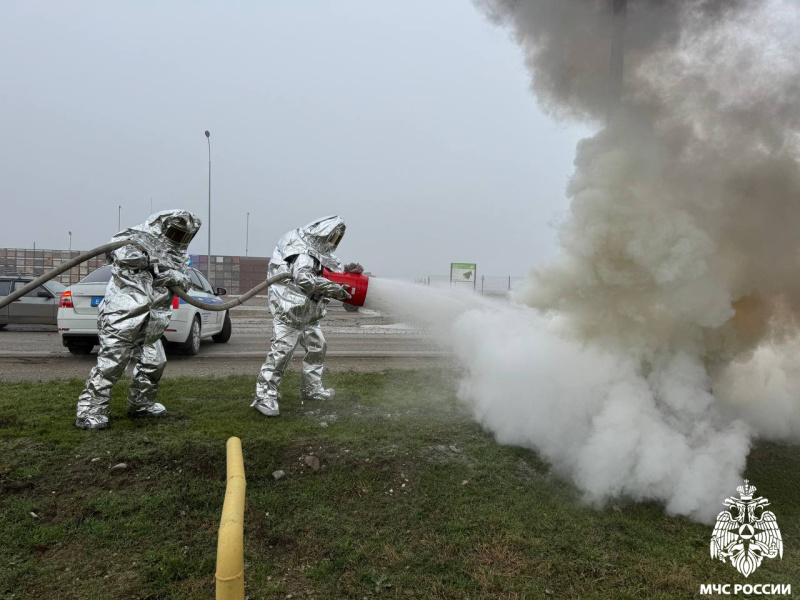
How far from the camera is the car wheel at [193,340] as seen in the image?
902cm

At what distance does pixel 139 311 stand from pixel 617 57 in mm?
4333

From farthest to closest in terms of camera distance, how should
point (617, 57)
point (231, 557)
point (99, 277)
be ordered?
point (99, 277), point (617, 57), point (231, 557)

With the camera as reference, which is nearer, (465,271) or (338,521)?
(338,521)

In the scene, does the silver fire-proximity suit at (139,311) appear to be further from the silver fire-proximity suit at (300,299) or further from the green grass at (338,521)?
the silver fire-proximity suit at (300,299)

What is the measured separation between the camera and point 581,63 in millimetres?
4035

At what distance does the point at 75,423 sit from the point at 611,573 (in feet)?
14.1

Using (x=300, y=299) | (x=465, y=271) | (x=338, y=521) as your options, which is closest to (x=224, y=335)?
(x=300, y=299)

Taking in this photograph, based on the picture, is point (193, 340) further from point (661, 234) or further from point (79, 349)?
point (661, 234)

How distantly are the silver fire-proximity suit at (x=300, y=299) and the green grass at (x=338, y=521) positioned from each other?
65 cm

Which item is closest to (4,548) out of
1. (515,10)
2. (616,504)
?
(616,504)

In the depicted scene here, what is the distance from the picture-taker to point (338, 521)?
3.02 meters

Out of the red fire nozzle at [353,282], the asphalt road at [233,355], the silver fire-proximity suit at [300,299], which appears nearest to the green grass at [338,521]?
the silver fire-proximity suit at [300,299]

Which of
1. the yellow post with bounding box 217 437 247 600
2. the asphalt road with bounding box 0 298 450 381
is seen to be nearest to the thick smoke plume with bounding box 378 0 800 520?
the yellow post with bounding box 217 437 247 600

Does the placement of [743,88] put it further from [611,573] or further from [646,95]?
[611,573]
